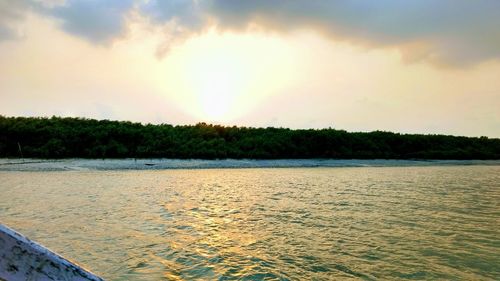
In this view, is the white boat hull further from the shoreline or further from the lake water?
the shoreline

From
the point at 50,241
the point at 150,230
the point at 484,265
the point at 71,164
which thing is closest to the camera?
the point at 484,265

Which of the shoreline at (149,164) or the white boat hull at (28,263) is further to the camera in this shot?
the shoreline at (149,164)

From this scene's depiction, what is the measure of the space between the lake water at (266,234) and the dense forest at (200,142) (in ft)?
71.0

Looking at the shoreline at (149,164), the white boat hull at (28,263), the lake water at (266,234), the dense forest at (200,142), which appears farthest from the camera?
the dense forest at (200,142)

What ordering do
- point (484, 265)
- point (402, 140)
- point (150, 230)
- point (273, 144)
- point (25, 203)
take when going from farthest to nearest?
point (402, 140), point (273, 144), point (25, 203), point (150, 230), point (484, 265)

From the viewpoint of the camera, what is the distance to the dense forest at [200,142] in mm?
34438

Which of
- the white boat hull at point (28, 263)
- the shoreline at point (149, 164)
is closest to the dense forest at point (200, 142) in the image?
the shoreline at point (149, 164)

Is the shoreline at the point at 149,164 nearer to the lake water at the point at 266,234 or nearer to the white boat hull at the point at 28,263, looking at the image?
the lake water at the point at 266,234

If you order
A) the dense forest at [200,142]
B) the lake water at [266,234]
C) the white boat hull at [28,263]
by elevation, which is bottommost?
the lake water at [266,234]

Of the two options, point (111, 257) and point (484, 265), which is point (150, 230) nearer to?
point (111, 257)

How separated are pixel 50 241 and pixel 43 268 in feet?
20.3

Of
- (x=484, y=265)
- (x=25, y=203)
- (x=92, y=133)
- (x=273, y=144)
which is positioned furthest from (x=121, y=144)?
(x=484, y=265)

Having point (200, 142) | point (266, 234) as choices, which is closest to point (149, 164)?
point (200, 142)

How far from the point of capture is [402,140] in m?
48.9
